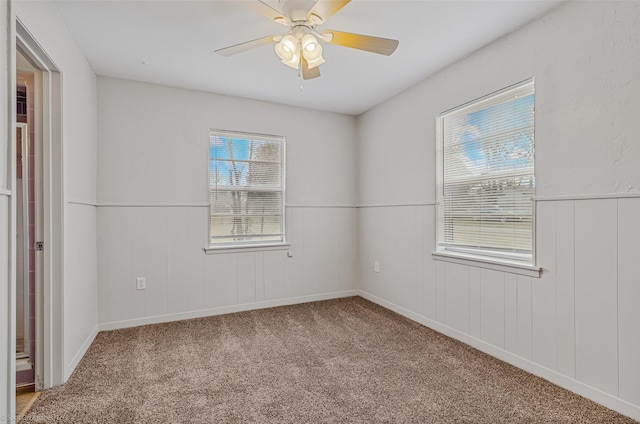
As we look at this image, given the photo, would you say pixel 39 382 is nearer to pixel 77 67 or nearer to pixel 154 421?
pixel 154 421

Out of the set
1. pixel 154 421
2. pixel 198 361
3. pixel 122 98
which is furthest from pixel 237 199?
pixel 154 421

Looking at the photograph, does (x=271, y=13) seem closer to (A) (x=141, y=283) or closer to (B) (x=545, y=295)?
(B) (x=545, y=295)

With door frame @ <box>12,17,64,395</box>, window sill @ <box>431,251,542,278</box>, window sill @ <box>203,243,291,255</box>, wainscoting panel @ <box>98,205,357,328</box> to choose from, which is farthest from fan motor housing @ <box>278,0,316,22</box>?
window sill @ <box>203,243,291,255</box>

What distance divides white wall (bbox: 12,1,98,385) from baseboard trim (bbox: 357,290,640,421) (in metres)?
3.03

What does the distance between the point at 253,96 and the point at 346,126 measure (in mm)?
1334

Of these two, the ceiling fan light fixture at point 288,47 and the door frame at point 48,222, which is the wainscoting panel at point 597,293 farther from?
the door frame at point 48,222

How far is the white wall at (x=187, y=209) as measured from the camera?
Result: 3.26 m

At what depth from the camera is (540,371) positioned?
2.30 meters

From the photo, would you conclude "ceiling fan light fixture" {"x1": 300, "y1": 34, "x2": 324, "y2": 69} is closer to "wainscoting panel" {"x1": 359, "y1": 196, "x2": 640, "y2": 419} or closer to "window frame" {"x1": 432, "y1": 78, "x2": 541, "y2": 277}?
"window frame" {"x1": 432, "y1": 78, "x2": 541, "y2": 277}

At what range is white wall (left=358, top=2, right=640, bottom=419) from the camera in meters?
1.87

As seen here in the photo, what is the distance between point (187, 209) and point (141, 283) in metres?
0.87

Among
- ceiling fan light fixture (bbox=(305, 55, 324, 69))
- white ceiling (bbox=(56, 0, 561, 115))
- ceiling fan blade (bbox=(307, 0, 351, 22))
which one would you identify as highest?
white ceiling (bbox=(56, 0, 561, 115))

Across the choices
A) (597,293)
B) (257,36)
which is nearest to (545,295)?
(597,293)

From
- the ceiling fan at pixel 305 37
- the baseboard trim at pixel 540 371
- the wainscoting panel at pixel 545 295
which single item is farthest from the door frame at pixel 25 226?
the wainscoting panel at pixel 545 295
